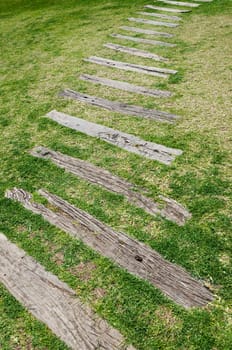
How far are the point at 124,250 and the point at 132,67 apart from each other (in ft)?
17.0

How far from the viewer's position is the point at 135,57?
27.4ft

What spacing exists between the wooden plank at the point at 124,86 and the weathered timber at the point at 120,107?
0.59 metres

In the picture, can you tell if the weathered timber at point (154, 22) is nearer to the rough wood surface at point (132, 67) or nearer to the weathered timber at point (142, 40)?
the weathered timber at point (142, 40)

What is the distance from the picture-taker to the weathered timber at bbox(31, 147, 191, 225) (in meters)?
4.32

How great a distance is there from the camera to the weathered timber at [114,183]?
14.2ft

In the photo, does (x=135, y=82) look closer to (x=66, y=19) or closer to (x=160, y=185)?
(x=160, y=185)

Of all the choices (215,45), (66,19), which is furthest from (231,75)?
(66,19)

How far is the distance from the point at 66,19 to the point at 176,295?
10730 millimetres

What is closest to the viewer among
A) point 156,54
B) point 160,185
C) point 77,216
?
point 77,216

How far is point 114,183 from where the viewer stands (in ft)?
15.9

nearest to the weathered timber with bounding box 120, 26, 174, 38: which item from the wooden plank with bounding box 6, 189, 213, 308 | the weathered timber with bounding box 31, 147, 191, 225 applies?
the weathered timber with bounding box 31, 147, 191, 225

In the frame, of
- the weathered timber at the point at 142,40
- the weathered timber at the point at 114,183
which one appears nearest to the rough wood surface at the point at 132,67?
the weathered timber at the point at 142,40

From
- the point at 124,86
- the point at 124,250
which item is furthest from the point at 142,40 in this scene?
the point at 124,250

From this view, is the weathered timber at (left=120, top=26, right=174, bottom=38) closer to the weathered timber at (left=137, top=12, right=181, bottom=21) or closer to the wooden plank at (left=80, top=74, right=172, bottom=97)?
the weathered timber at (left=137, top=12, right=181, bottom=21)
